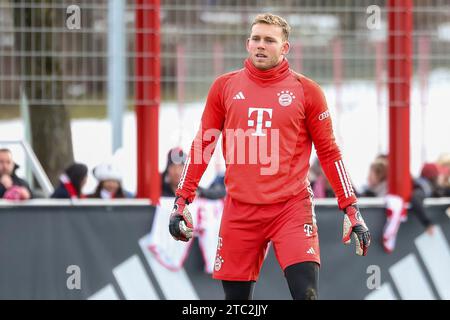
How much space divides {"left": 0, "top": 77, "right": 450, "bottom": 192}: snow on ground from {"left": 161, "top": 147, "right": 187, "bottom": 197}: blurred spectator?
44 cm

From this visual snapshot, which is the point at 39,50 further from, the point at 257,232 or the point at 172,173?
the point at 257,232

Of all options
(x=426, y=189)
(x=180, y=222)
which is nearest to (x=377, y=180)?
(x=426, y=189)

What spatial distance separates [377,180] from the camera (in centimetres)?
1098

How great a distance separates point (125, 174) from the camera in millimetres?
11156

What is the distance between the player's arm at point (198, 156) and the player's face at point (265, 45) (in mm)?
282

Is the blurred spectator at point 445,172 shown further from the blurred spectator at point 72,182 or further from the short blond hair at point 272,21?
the short blond hair at point 272,21

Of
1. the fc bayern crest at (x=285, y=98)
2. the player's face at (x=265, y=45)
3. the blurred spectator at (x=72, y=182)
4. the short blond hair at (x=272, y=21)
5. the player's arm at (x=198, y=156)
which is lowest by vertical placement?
the blurred spectator at (x=72, y=182)

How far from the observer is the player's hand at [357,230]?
25.5 ft

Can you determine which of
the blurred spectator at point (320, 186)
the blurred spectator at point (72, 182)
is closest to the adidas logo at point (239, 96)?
the blurred spectator at point (72, 182)

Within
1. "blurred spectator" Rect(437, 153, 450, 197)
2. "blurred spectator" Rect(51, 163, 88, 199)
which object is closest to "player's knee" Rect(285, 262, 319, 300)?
"blurred spectator" Rect(51, 163, 88, 199)

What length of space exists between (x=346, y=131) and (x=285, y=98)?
7.56m

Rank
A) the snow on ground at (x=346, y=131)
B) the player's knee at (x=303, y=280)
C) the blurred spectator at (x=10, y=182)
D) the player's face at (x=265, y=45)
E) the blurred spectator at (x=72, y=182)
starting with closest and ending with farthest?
the player's knee at (x=303, y=280)
the player's face at (x=265, y=45)
the blurred spectator at (x=10, y=182)
the blurred spectator at (x=72, y=182)
the snow on ground at (x=346, y=131)

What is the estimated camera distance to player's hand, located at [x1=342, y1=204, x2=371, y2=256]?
7762 mm
